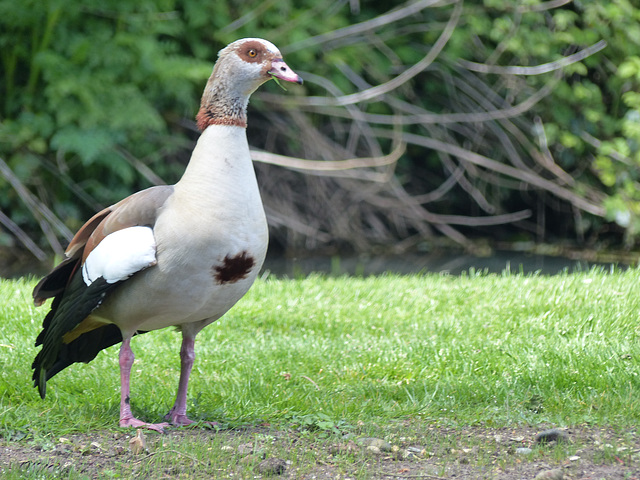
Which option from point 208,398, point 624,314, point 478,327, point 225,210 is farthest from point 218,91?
point 624,314

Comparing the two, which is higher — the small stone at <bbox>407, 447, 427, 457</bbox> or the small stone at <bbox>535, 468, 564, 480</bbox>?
the small stone at <bbox>535, 468, 564, 480</bbox>

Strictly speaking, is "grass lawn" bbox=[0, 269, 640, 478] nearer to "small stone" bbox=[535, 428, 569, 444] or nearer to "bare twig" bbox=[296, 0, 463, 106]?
"small stone" bbox=[535, 428, 569, 444]

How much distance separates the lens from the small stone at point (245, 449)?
11.0ft

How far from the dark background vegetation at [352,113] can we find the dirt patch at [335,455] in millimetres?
5990

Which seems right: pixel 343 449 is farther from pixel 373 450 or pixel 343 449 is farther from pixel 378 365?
pixel 378 365

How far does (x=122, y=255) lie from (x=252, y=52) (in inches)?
42.6

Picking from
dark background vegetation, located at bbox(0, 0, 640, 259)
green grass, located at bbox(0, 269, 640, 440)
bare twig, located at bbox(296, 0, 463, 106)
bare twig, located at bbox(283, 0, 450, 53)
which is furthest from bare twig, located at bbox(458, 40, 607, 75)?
green grass, located at bbox(0, 269, 640, 440)

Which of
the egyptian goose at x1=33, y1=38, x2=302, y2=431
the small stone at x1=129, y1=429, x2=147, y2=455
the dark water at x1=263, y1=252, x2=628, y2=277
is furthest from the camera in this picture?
the dark water at x1=263, y1=252, x2=628, y2=277

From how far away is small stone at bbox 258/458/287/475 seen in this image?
125 inches

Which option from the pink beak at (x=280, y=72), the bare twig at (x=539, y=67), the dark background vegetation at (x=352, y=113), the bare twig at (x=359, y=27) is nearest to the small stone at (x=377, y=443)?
the pink beak at (x=280, y=72)

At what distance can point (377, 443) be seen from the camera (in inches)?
136

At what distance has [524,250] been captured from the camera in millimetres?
11484

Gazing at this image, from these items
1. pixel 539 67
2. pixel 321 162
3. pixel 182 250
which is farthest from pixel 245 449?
pixel 539 67

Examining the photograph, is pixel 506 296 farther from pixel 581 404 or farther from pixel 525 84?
pixel 525 84
